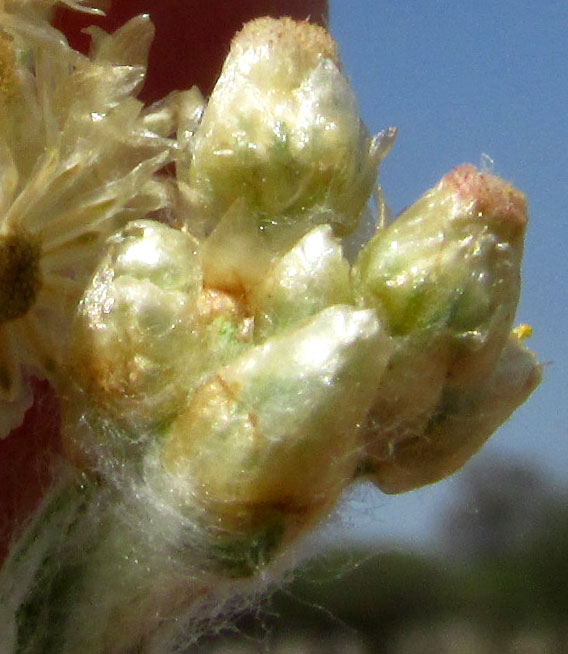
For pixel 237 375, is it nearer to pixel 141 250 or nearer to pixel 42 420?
pixel 141 250

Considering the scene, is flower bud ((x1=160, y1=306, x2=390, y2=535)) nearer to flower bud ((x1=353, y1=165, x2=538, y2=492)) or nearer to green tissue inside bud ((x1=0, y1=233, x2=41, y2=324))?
flower bud ((x1=353, y1=165, x2=538, y2=492))

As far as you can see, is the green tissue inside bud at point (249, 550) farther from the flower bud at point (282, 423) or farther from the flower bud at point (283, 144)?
the flower bud at point (283, 144)

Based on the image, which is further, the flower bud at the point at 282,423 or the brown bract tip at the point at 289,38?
the brown bract tip at the point at 289,38

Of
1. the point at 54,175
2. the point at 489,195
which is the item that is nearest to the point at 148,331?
the point at 54,175

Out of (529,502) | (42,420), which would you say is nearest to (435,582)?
(529,502)

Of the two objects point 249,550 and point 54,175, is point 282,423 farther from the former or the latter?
point 54,175

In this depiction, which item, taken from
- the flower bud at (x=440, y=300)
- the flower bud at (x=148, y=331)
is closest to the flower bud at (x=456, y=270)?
the flower bud at (x=440, y=300)

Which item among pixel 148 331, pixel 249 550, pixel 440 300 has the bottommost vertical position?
pixel 249 550
